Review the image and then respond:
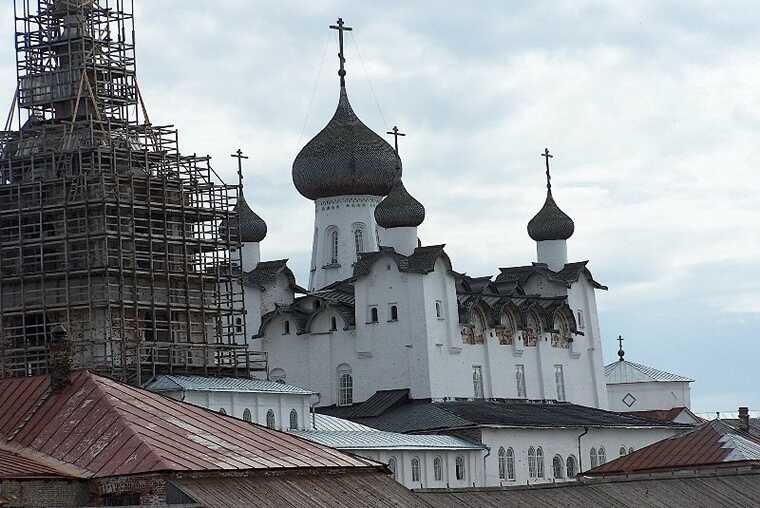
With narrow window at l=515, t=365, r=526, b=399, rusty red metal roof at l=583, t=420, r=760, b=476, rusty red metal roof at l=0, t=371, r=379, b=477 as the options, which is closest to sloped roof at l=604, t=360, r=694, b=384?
narrow window at l=515, t=365, r=526, b=399

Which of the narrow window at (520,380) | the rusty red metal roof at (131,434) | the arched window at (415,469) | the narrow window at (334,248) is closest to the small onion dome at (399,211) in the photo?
the narrow window at (334,248)

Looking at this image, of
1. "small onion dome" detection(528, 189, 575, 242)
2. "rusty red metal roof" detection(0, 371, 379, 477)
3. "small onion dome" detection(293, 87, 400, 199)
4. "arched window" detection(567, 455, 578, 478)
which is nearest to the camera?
"rusty red metal roof" detection(0, 371, 379, 477)

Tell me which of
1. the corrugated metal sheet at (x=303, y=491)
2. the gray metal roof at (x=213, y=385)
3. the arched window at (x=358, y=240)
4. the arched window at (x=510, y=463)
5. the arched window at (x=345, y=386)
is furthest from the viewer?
the arched window at (x=358, y=240)

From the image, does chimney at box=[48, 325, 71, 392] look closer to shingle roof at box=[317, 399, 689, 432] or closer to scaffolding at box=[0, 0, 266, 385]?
scaffolding at box=[0, 0, 266, 385]

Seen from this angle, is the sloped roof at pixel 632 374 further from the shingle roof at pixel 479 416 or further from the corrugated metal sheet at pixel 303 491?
the corrugated metal sheet at pixel 303 491

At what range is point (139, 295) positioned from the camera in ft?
168

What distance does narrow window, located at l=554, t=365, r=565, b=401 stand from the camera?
64.6m

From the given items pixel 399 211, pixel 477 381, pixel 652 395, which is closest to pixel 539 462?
pixel 477 381

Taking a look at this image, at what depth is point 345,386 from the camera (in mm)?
59875

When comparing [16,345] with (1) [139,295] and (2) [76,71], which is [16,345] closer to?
(1) [139,295]

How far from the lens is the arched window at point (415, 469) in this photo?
51844 millimetres

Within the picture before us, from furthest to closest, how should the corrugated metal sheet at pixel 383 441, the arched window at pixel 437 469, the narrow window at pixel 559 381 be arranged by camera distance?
the narrow window at pixel 559 381 → the arched window at pixel 437 469 → the corrugated metal sheet at pixel 383 441

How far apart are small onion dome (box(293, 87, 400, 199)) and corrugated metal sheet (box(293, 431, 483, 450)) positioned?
12863 mm

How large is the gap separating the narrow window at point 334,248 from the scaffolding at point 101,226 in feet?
32.7
